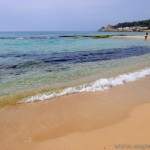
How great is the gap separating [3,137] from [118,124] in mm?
2572

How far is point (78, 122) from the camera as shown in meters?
5.93

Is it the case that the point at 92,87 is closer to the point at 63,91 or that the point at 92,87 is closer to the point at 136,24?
the point at 63,91

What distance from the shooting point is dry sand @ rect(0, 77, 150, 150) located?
4918 millimetres

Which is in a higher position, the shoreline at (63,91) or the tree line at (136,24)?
the tree line at (136,24)

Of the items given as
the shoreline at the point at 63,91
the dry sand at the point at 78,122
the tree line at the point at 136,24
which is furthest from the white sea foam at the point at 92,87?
the tree line at the point at 136,24

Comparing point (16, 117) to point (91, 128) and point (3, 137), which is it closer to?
point (3, 137)

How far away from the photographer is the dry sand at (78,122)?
4918 millimetres

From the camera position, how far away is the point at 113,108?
22.5 ft

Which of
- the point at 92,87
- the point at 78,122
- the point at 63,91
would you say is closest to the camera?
the point at 78,122

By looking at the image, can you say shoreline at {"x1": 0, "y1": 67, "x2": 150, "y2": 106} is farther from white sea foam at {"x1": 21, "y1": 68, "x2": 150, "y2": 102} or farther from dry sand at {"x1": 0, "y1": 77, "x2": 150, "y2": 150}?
dry sand at {"x1": 0, "y1": 77, "x2": 150, "y2": 150}

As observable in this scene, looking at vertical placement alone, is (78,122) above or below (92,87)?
below

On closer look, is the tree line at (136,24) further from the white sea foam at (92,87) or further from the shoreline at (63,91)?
the shoreline at (63,91)

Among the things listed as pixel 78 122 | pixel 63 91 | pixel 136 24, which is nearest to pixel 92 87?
pixel 63 91

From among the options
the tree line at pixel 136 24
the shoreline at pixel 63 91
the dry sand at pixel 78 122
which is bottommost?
the dry sand at pixel 78 122
